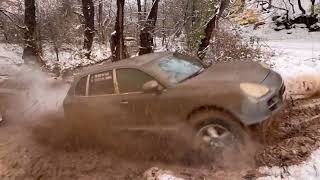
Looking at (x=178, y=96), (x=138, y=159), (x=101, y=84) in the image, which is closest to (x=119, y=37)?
(x=101, y=84)

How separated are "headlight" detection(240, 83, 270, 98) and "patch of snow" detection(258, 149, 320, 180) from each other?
1069mm

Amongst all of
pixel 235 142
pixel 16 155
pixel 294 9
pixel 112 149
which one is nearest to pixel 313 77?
pixel 235 142

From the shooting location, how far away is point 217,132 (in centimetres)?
610

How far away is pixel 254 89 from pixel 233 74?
58 centimetres

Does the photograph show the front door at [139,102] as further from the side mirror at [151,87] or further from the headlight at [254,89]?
the headlight at [254,89]

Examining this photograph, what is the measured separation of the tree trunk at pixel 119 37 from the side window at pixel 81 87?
576 centimetres

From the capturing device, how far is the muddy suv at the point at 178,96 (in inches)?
233

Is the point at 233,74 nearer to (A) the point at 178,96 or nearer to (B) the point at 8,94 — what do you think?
(A) the point at 178,96

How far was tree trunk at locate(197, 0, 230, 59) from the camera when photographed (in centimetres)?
1246

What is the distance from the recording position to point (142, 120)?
667 cm

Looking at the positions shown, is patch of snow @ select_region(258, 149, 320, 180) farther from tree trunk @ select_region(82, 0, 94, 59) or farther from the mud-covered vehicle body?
tree trunk @ select_region(82, 0, 94, 59)

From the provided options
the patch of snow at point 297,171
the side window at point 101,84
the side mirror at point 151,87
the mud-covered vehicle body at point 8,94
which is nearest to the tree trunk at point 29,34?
the mud-covered vehicle body at point 8,94

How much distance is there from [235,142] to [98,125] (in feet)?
8.28

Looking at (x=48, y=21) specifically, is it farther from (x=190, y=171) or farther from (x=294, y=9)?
(x=190, y=171)
